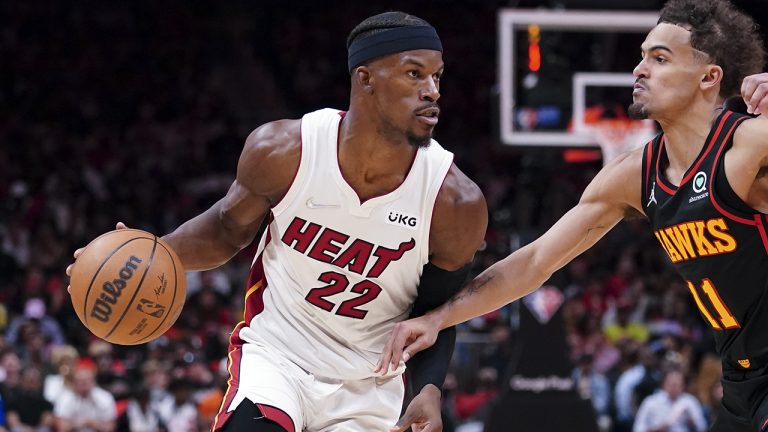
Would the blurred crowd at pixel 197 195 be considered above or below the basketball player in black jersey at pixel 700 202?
below

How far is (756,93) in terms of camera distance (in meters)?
3.60

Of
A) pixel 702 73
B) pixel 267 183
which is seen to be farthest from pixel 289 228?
pixel 702 73

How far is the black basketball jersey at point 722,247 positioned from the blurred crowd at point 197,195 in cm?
438

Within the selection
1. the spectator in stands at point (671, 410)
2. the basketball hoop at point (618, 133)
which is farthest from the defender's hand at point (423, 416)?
the spectator in stands at point (671, 410)

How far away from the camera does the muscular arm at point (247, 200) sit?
4109mm

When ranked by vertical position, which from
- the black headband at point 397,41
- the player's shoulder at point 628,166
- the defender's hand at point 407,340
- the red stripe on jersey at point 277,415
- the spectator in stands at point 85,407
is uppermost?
the black headband at point 397,41

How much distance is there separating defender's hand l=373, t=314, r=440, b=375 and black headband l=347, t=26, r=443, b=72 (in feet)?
3.31

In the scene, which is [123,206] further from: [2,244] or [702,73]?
[702,73]

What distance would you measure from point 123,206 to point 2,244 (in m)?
1.81

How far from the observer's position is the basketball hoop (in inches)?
376

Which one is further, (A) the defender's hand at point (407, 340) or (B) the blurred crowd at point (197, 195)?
(B) the blurred crowd at point (197, 195)

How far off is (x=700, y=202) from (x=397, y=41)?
4.06ft

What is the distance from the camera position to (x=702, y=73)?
161 inches

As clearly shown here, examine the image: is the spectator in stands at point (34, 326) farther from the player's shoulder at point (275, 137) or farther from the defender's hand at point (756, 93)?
the defender's hand at point (756, 93)
